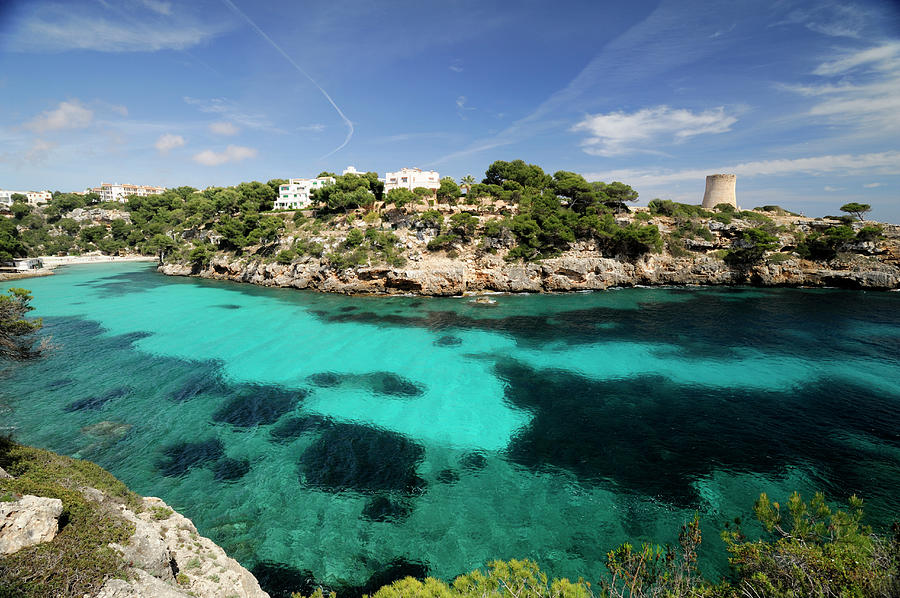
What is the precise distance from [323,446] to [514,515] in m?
7.70

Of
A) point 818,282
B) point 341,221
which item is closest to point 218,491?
point 341,221

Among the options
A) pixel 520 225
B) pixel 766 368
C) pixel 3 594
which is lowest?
pixel 766 368

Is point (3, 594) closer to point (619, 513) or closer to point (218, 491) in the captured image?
point (218, 491)

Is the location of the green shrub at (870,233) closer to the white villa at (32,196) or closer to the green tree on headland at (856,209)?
the green tree on headland at (856,209)

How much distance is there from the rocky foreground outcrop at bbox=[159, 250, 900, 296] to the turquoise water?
1234 cm

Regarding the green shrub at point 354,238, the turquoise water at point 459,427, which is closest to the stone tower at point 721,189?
the turquoise water at point 459,427

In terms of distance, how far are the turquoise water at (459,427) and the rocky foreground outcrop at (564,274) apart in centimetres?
1234

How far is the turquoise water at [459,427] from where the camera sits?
10.1 m

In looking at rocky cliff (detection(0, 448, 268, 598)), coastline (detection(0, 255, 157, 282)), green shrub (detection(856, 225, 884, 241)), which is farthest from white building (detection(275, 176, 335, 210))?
green shrub (detection(856, 225, 884, 241))

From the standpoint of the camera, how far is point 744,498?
36.3 ft

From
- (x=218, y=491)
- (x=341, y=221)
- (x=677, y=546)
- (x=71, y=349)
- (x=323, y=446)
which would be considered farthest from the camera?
(x=341, y=221)

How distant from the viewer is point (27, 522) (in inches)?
215

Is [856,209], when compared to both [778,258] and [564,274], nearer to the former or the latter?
[778,258]

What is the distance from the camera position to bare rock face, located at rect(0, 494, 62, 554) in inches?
203
